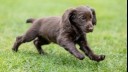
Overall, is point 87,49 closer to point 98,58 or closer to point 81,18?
point 98,58

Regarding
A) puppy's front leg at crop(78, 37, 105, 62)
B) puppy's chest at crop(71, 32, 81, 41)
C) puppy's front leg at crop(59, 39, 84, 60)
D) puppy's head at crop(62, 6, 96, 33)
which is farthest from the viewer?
puppy's front leg at crop(78, 37, 105, 62)

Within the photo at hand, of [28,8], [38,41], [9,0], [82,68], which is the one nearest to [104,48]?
[38,41]

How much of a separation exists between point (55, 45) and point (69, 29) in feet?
7.59

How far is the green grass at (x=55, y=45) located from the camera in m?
8.81

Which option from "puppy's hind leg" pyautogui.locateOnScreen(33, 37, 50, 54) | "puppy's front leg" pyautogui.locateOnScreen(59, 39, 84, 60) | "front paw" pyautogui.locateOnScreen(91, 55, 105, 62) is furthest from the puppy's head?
"puppy's hind leg" pyautogui.locateOnScreen(33, 37, 50, 54)

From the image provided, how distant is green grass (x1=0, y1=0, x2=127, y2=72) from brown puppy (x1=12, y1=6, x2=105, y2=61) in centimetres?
31

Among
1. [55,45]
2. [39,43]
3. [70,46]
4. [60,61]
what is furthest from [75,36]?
[55,45]

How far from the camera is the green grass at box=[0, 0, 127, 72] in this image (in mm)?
8812

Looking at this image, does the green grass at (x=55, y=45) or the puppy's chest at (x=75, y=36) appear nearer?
the green grass at (x=55, y=45)

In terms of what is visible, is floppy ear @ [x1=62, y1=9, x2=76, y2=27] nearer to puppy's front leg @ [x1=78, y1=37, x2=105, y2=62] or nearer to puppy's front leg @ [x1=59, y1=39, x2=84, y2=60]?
puppy's front leg @ [x1=59, y1=39, x2=84, y2=60]

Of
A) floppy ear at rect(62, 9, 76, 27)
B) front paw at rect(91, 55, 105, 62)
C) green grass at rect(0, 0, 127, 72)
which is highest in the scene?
floppy ear at rect(62, 9, 76, 27)

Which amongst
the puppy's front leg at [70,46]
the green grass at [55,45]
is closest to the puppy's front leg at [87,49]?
the green grass at [55,45]

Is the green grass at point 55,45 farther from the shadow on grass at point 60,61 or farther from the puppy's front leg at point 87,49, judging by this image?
the puppy's front leg at point 87,49

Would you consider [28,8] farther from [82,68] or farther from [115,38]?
[82,68]
